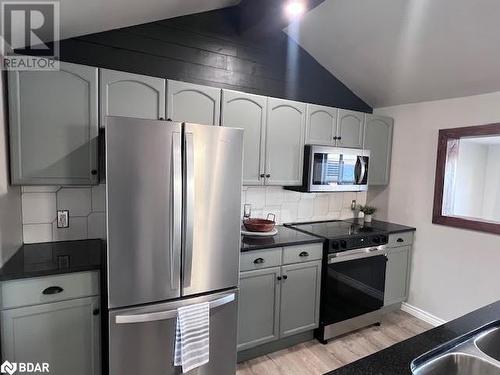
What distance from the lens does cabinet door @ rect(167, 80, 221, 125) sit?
2.19m

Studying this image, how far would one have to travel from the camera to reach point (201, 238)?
1.89m

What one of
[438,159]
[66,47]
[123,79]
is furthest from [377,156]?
[66,47]

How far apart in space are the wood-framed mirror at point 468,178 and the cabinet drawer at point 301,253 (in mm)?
1457

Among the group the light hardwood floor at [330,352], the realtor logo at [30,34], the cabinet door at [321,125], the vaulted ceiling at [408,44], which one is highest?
the vaulted ceiling at [408,44]

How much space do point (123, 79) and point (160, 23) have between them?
73 centimetres

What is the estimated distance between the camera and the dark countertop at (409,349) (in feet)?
3.16

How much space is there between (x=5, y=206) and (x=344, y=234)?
2.57m

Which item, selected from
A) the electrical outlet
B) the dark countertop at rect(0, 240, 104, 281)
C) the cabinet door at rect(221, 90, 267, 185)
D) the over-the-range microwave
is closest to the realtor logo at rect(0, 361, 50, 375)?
the dark countertop at rect(0, 240, 104, 281)

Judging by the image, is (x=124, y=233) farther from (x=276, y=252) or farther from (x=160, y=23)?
(x=160, y=23)

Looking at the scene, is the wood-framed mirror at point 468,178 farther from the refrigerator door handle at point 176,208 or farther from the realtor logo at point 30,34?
the realtor logo at point 30,34

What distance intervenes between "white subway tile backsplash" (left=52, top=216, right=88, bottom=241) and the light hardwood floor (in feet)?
5.32

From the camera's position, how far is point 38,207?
2113 millimetres

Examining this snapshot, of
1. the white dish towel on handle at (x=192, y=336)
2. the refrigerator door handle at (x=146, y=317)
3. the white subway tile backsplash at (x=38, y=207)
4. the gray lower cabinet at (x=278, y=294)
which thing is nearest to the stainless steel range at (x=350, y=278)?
the gray lower cabinet at (x=278, y=294)

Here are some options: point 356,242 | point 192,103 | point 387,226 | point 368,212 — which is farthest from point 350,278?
point 192,103
